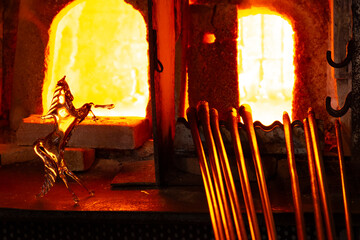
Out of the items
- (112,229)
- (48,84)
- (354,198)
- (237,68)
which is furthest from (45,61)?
(354,198)

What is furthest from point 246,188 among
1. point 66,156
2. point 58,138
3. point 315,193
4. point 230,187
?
point 66,156

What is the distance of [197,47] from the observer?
4.40 m

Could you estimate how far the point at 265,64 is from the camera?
4.75 metres

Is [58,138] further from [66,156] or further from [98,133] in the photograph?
[98,133]

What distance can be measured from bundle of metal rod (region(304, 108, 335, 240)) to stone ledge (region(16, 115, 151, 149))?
64.3 inches

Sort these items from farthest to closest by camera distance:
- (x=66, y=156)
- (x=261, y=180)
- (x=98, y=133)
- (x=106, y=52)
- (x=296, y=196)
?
1. (x=106, y=52)
2. (x=98, y=133)
3. (x=66, y=156)
4. (x=261, y=180)
5. (x=296, y=196)

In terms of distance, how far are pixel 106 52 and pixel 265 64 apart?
5.13 ft

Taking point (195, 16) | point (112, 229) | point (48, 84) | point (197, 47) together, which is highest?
point (195, 16)

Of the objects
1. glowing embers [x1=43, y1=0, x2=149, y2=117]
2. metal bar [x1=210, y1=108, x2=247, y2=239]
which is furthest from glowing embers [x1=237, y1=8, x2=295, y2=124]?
metal bar [x1=210, y1=108, x2=247, y2=239]

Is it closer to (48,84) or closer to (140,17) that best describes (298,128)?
(140,17)

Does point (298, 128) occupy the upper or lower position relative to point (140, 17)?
lower

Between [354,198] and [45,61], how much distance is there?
3.00 m

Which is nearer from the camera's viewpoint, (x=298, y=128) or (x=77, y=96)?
(x=298, y=128)

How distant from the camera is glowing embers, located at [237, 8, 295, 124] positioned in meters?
4.69
